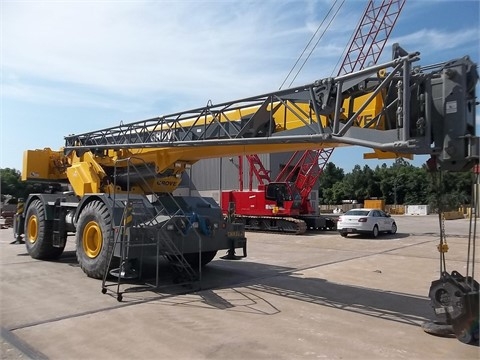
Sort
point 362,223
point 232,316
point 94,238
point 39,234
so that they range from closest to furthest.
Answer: point 232,316 < point 94,238 < point 39,234 < point 362,223

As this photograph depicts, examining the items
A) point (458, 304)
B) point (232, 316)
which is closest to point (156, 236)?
point (232, 316)

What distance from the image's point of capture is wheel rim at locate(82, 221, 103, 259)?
374 inches

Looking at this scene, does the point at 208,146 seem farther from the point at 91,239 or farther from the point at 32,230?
the point at 32,230

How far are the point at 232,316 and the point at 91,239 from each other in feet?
14.4

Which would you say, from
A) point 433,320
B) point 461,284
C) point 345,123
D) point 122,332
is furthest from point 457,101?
point 122,332

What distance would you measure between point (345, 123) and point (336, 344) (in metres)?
3.20

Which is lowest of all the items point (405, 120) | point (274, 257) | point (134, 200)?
point (274, 257)

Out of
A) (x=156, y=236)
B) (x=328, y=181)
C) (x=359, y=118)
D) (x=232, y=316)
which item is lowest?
(x=232, y=316)

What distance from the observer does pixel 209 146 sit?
28.3 feet

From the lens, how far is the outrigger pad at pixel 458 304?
5430mm

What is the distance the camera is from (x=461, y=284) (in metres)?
5.70

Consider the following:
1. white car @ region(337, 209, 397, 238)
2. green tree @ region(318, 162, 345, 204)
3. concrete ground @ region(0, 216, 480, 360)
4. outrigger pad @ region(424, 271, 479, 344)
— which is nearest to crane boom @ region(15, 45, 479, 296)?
concrete ground @ region(0, 216, 480, 360)

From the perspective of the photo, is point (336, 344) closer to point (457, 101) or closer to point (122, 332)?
point (122, 332)

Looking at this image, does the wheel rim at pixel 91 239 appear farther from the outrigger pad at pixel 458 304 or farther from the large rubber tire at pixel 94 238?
the outrigger pad at pixel 458 304
